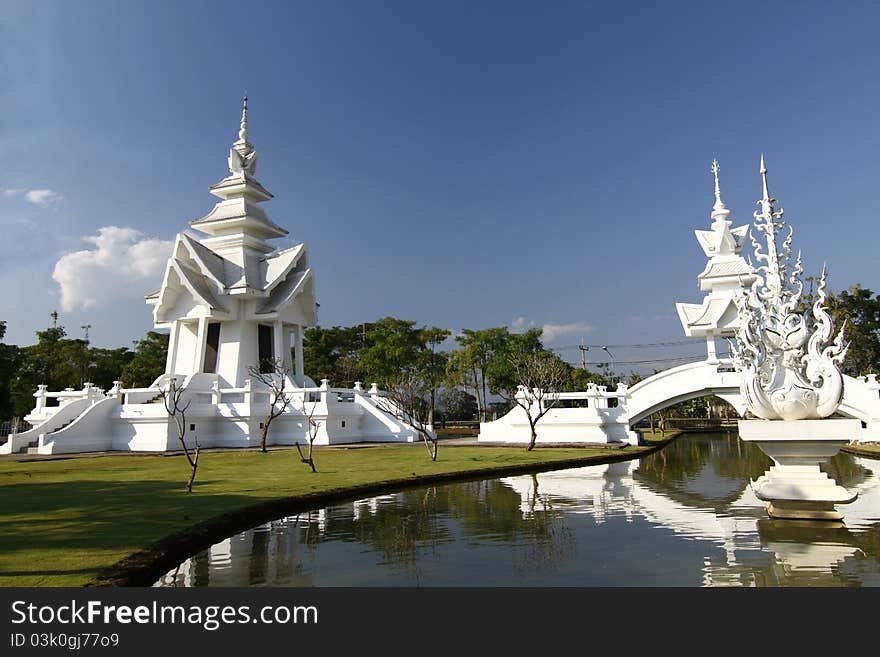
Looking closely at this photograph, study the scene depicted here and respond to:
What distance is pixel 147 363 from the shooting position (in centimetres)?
4825

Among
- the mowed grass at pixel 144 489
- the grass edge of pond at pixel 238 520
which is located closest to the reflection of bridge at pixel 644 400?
the mowed grass at pixel 144 489

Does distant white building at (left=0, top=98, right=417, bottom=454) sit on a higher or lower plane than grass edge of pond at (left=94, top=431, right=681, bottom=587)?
higher

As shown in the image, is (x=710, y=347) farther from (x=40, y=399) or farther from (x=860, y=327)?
(x=40, y=399)

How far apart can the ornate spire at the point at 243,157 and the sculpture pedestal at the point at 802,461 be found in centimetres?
3430

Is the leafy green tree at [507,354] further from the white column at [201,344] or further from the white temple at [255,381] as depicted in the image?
the white column at [201,344]

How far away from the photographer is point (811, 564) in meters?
7.71

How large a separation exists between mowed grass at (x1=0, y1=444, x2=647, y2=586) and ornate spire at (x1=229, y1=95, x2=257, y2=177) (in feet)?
65.6

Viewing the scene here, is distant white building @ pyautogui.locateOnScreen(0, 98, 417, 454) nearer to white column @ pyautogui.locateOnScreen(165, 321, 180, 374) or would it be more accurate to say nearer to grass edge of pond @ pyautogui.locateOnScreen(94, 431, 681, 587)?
white column @ pyautogui.locateOnScreen(165, 321, 180, 374)

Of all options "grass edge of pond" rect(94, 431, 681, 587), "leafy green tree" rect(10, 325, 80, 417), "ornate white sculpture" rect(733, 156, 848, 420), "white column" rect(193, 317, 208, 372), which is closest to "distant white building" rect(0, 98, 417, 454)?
"white column" rect(193, 317, 208, 372)

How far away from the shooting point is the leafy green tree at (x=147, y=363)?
46438mm

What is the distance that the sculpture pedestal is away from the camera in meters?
10.0
